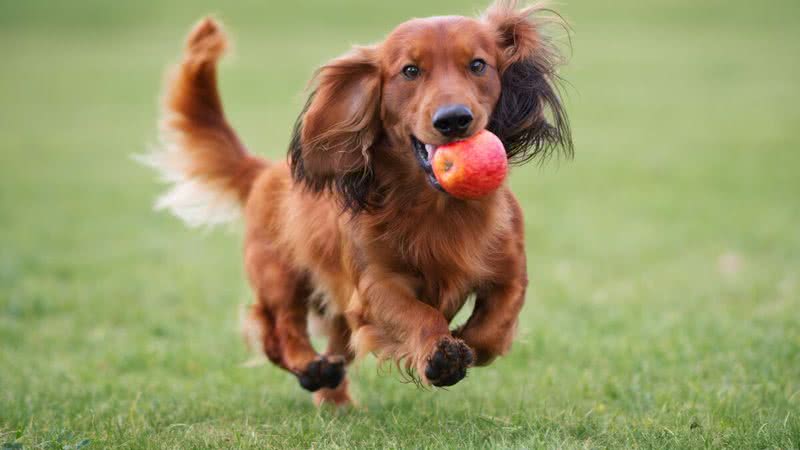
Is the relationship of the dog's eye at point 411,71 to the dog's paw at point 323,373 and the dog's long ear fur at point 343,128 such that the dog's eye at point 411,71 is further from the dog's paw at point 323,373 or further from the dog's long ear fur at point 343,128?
the dog's paw at point 323,373

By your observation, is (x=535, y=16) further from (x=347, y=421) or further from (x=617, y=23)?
(x=617, y=23)

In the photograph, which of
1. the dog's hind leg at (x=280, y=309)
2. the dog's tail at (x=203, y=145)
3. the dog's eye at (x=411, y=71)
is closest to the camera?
the dog's eye at (x=411, y=71)

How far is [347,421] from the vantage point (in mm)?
4352

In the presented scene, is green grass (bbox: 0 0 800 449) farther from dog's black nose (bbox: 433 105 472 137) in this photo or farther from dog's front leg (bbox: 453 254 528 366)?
dog's black nose (bbox: 433 105 472 137)

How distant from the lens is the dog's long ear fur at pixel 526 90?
4.07 m

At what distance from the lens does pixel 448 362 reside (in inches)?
145

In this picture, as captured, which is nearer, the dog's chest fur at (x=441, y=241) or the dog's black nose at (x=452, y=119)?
the dog's black nose at (x=452, y=119)

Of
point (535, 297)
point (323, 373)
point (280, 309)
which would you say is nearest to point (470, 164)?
point (323, 373)

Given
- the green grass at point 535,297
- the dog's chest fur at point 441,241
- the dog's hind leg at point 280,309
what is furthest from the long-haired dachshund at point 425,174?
the dog's hind leg at point 280,309

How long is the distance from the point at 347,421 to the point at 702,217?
702 cm

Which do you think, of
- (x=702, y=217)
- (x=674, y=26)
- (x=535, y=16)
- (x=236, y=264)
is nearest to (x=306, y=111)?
(x=535, y=16)

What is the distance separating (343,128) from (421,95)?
45 cm

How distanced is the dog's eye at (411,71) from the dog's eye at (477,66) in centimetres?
21

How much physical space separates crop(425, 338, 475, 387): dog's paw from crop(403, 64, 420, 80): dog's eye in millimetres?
1034
